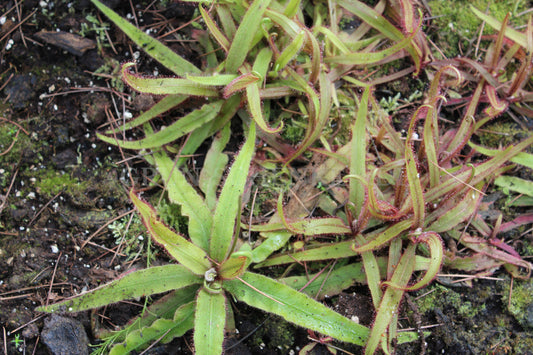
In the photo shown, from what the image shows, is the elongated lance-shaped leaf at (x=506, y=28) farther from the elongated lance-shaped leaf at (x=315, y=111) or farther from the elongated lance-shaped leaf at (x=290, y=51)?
the elongated lance-shaped leaf at (x=290, y=51)

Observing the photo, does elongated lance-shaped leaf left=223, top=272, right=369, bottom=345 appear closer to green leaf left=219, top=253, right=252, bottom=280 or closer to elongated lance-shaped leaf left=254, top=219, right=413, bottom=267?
green leaf left=219, top=253, right=252, bottom=280

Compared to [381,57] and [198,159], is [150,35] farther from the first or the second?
[381,57]

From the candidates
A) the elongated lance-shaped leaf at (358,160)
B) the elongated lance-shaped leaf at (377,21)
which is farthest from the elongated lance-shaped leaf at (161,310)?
the elongated lance-shaped leaf at (377,21)

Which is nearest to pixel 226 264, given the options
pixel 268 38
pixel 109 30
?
pixel 268 38

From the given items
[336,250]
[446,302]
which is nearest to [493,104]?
[446,302]

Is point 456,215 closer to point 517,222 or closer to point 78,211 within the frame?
point 517,222
